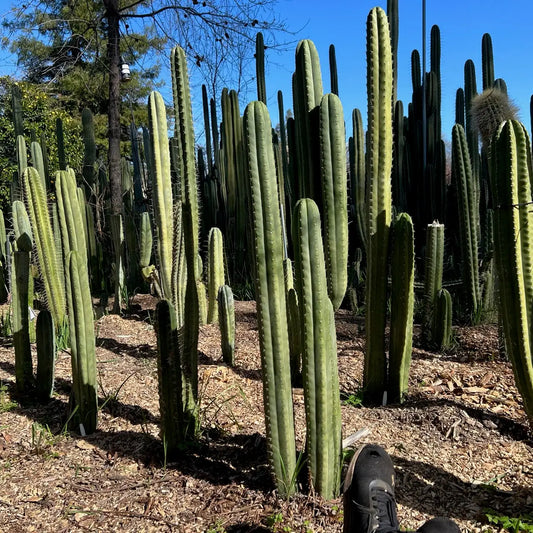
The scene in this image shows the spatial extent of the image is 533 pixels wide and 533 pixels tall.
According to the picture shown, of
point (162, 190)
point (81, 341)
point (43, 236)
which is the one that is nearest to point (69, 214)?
point (43, 236)

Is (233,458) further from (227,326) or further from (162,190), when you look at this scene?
(162,190)

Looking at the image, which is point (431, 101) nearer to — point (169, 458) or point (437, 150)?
point (437, 150)

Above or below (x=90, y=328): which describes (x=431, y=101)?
above

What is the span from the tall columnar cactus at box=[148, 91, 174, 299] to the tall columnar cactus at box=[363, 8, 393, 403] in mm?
Answer: 1266

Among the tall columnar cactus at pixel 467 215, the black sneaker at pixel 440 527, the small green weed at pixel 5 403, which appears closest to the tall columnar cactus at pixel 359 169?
the tall columnar cactus at pixel 467 215

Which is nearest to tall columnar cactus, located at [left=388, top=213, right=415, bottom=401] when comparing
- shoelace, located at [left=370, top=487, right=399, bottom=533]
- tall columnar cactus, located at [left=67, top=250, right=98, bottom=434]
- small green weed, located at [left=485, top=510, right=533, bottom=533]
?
small green weed, located at [left=485, top=510, right=533, bottom=533]

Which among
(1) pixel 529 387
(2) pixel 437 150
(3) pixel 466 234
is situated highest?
(2) pixel 437 150

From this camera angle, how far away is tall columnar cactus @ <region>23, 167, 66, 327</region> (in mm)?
3920

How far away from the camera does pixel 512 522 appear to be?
2.05 m

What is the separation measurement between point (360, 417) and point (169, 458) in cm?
100

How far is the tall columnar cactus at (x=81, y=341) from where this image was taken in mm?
2793

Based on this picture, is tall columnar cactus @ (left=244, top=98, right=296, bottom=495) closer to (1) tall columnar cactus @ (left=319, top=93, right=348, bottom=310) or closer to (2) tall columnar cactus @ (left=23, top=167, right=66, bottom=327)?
(1) tall columnar cactus @ (left=319, top=93, right=348, bottom=310)

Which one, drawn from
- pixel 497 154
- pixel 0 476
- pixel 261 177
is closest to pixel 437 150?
pixel 497 154

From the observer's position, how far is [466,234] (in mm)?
4566
